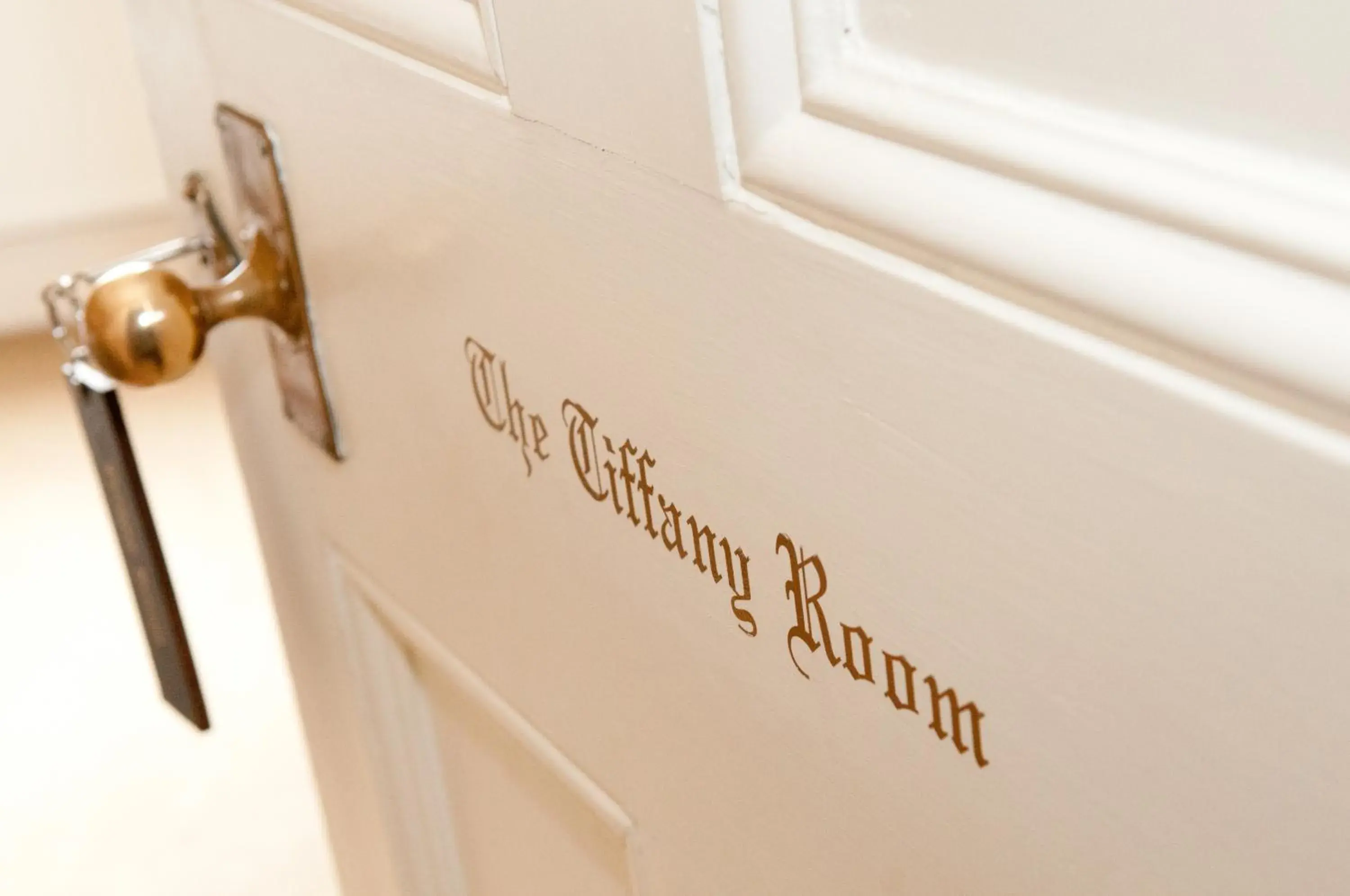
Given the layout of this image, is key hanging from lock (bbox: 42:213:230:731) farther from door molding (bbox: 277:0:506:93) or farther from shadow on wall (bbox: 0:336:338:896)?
shadow on wall (bbox: 0:336:338:896)

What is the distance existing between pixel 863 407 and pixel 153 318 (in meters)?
0.39

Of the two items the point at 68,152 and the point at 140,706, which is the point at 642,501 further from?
the point at 68,152

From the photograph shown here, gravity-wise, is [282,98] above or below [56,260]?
above

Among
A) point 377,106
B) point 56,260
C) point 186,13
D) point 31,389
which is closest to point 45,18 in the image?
point 56,260

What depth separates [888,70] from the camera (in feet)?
1.03

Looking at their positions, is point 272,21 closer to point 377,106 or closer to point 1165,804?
point 377,106

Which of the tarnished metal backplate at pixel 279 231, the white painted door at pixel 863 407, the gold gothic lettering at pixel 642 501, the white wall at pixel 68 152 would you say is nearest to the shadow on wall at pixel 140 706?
the white wall at pixel 68 152

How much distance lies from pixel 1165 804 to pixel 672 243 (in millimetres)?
181

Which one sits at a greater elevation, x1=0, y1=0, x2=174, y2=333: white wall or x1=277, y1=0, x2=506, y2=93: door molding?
x1=277, y1=0, x2=506, y2=93: door molding

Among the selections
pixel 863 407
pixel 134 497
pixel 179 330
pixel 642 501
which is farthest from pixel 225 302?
pixel 863 407

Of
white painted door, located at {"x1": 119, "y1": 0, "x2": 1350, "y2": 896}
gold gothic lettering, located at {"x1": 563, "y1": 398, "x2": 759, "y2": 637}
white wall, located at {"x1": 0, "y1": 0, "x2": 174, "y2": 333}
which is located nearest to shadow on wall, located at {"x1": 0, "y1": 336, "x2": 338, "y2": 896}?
white wall, located at {"x1": 0, "y1": 0, "x2": 174, "y2": 333}

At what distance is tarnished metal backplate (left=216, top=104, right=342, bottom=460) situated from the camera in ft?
2.13

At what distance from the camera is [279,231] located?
660 millimetres

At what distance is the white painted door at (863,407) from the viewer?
10.0 inches
